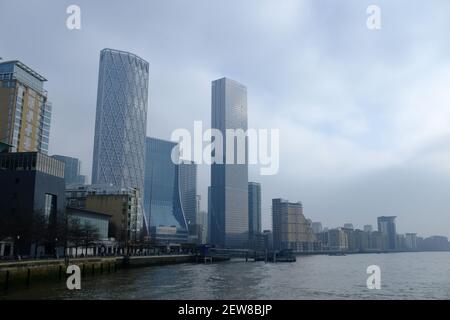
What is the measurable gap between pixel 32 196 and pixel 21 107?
1969 inches

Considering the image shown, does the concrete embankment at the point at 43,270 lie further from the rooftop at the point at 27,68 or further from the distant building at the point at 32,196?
the rooftop at the point at 27,68

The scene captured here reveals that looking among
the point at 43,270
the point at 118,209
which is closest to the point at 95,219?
the point at 118,209

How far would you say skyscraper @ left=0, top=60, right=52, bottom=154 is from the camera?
354 feet

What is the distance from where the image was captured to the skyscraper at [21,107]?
108 metres

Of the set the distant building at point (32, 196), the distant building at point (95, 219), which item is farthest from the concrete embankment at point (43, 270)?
the distant building at point (95, 219)

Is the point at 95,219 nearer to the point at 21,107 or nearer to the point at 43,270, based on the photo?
the point at 21,107

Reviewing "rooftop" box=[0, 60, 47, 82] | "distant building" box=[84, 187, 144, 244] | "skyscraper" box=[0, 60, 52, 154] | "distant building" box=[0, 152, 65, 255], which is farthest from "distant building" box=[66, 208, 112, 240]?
"rooftop" box=[0, 60, 47, 82]
